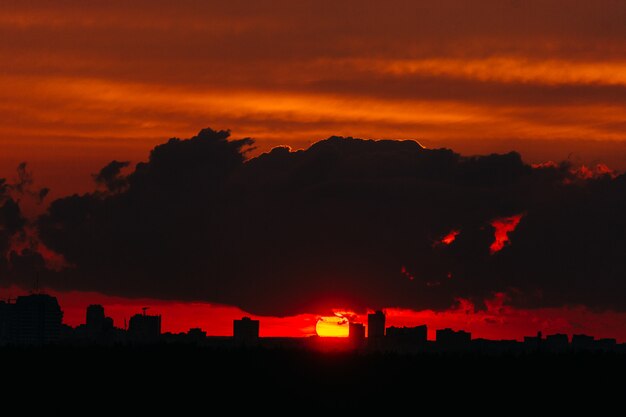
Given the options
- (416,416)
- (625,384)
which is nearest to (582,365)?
(625,384)

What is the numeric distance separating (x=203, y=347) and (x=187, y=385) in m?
6.25

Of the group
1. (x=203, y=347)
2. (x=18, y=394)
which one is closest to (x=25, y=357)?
(x=18, y=394)

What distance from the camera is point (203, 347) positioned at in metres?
83.9

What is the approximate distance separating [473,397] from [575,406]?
559 centimetres

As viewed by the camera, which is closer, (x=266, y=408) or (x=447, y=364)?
(x=266, y=408)

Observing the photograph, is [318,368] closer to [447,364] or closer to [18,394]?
[447,364]

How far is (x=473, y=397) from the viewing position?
79.4m

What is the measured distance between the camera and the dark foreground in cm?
7669

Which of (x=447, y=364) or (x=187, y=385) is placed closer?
(x=187, y=385)

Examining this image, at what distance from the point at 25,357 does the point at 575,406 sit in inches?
1204

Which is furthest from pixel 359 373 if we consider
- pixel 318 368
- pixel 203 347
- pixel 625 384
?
pixel 625 384

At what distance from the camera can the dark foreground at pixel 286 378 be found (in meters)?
76.7

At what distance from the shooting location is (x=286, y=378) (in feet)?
263

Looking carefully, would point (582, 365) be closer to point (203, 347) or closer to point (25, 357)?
point (203, 347)
